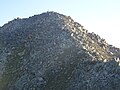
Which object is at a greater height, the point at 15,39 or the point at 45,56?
the point at 15,39

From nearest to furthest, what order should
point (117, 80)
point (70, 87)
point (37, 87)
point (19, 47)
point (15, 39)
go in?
point (117, 80) → point (70, 87) → point (37, 87) → point (19, 47) → point (15, 39)

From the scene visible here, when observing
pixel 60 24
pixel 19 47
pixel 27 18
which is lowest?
pixel 19 47

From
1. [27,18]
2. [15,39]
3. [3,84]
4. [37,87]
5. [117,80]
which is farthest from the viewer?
[27,18]

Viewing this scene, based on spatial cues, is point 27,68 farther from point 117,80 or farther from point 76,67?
point 117,80

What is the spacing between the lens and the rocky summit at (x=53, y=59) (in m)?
A: 45.7

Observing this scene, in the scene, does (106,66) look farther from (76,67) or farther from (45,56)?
(45,56)

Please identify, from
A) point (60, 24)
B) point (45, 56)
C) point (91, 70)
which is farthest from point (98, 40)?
point (91, 70)

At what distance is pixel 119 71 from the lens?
44.3m

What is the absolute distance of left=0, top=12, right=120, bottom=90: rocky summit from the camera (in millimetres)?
45719

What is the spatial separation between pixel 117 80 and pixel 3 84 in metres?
21.1

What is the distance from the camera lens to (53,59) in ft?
176

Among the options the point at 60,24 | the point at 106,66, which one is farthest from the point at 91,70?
the point at 60,24

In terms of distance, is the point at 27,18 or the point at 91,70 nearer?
the point at 91,70

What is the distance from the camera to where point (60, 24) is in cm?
6644
